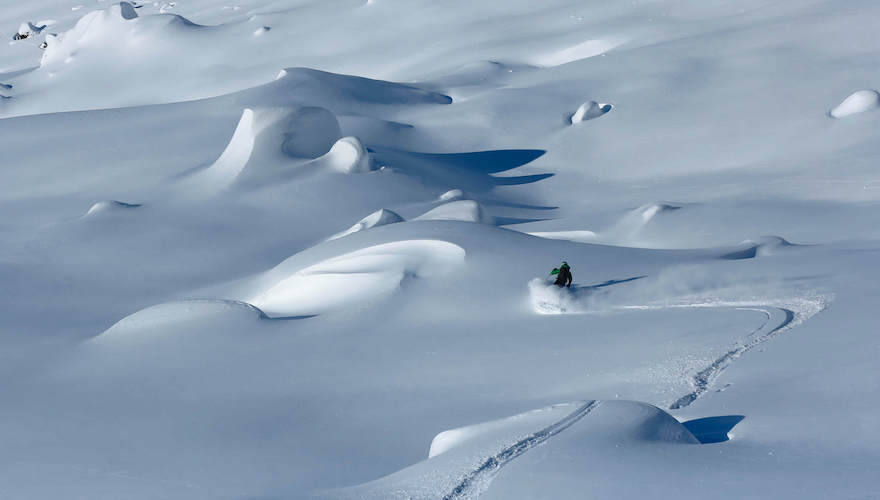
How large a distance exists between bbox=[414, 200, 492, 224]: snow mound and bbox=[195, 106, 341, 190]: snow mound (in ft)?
7.26

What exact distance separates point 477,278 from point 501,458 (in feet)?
8.86

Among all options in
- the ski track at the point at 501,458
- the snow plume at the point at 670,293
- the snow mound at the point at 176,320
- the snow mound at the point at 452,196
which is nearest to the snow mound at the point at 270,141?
the snow mound at the point at 452,196

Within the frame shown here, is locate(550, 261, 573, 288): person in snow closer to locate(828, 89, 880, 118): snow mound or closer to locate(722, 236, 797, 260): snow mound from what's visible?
locate(722, 236, 797, 260): snow mound

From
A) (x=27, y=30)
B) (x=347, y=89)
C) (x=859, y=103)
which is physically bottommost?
(x=27, y=30)

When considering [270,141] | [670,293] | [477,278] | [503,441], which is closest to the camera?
[503,441]

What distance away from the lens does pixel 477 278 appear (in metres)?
6.99

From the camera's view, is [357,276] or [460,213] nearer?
[357,276]

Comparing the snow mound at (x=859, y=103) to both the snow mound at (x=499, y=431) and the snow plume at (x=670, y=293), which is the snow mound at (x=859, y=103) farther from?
the snow mound at (x=499, y=431)

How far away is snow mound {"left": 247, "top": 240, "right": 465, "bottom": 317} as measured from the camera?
702 centimetres

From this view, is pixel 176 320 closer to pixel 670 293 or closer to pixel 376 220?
pixel 376 220

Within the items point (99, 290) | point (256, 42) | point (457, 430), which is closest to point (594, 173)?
point (99, 290)

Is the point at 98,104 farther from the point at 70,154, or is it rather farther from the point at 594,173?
the point at 594,173

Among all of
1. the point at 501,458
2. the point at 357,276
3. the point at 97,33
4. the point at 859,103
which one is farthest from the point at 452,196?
the point at 97,33

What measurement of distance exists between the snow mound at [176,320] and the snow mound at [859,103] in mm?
7847
